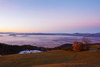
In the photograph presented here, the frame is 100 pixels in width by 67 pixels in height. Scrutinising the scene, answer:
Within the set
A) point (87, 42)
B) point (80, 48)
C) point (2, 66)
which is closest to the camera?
point (2, 66)

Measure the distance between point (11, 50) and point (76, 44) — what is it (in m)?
14.8

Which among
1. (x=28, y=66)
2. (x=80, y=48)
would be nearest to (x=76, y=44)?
(x=80, y=48)

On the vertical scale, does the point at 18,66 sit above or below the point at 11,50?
above

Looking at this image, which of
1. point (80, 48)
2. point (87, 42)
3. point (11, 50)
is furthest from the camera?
point (11, 50)

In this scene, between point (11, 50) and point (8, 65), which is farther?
point (11, 50)

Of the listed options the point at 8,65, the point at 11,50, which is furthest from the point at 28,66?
the point at 11,50

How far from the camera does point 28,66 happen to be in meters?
6.29

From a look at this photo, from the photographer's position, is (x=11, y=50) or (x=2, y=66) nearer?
(x=2, y=66)

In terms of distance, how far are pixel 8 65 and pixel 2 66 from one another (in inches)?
15.8

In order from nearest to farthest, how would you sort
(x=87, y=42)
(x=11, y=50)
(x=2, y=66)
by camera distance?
(x=2, y=66), (x=87, y=42), (x=11, y=50)

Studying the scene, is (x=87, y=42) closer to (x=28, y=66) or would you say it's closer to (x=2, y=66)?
(x=28, y=66)

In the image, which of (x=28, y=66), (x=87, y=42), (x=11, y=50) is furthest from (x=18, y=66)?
(x=11, y=50)

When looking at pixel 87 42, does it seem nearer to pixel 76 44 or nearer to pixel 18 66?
pixel 76 44

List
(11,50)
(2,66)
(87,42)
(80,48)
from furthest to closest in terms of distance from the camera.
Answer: (11,50)
(87,42)
(80,48)
(2,66)
